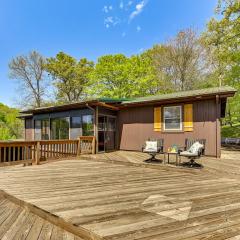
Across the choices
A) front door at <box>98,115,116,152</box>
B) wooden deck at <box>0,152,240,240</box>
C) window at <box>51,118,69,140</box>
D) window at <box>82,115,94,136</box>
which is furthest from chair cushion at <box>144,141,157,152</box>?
window at <box>51,118,69,140</box>

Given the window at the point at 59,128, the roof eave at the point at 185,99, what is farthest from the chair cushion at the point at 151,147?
the window at the point at 59,128

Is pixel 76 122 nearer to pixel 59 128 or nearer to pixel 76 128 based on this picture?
pixel 76 128

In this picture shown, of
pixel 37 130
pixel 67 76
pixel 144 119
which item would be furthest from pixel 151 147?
pixel 67 76

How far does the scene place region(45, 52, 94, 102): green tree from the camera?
2552 cm

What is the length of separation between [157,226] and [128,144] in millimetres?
8313

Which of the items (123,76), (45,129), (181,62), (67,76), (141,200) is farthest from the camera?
(67,76)

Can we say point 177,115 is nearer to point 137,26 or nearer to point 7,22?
point 7,22

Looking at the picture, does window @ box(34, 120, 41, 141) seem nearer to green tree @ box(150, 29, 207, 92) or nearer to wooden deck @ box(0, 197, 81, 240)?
wooden deck @ box(0, 197, 81, 240)

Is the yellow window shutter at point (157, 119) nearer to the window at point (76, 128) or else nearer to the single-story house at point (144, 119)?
the single-story house at point (144, 119)

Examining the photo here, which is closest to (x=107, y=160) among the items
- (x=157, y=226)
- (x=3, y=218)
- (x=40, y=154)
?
(x=40, y=154)

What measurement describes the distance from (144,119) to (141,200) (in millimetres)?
6842

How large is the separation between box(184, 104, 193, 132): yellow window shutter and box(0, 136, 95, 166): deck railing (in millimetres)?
3905

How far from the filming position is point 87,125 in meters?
10.7

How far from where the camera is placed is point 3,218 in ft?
10.5
